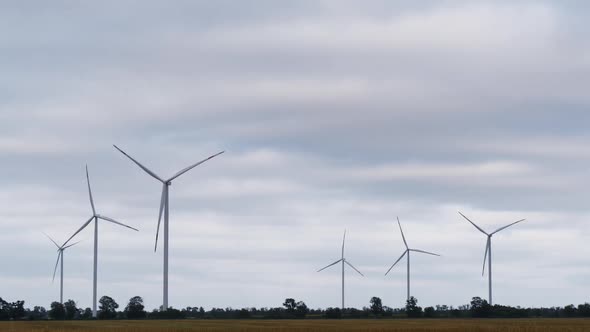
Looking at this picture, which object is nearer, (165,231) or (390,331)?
(390,331)

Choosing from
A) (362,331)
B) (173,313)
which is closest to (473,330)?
(362,331)

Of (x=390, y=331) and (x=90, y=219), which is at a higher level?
(x=90, y=219)

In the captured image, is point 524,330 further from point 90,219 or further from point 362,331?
point 90,219

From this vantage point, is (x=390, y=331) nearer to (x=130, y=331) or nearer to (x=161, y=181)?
(x=130, y=331)

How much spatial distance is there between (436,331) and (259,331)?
19572 millimetres

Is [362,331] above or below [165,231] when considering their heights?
below

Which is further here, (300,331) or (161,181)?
(161,181)

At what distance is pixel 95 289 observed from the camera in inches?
7633

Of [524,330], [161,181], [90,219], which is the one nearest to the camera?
[524,330]

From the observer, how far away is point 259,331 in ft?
Answer: 391

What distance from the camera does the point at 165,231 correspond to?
168125mm

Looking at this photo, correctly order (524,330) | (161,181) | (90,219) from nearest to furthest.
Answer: (524,330), (161,181), (90,219)

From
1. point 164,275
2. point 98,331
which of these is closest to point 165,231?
point 164,275

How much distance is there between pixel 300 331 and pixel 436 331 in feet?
49.0
